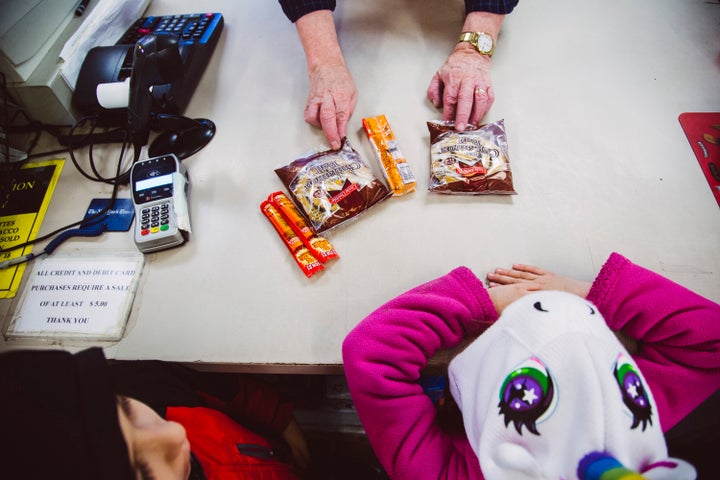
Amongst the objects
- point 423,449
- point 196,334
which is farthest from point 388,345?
point 196,334

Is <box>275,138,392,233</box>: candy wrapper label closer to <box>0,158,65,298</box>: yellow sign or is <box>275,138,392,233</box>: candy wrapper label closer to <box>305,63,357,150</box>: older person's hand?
<box>305,63,357,150</box>: older person's hand

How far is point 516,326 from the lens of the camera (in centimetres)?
50

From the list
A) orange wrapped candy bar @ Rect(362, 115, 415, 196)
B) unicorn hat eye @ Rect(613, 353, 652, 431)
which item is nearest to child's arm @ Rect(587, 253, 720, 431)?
unicorn hat eye @ Rect(613, 353, 652, 431)

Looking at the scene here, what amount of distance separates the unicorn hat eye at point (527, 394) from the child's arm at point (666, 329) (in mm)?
222

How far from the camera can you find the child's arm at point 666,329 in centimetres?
55

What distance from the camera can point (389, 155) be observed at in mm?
771

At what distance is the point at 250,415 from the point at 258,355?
219mm

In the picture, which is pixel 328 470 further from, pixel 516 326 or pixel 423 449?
pixel 516 326

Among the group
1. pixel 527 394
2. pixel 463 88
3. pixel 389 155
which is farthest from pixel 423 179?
pixel 527 394

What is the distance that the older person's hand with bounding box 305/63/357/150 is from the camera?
80 centimetres

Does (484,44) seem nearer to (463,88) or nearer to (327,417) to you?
(463,88)

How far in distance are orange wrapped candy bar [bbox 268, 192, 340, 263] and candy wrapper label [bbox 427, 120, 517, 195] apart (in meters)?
0.23

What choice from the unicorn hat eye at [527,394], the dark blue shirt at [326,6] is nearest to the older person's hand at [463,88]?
the dark blue shirt at [326,6]

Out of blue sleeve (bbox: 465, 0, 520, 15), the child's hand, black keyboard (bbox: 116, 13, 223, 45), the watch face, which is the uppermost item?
blue sleeve (bbox: 465, 0, 520, 15)
